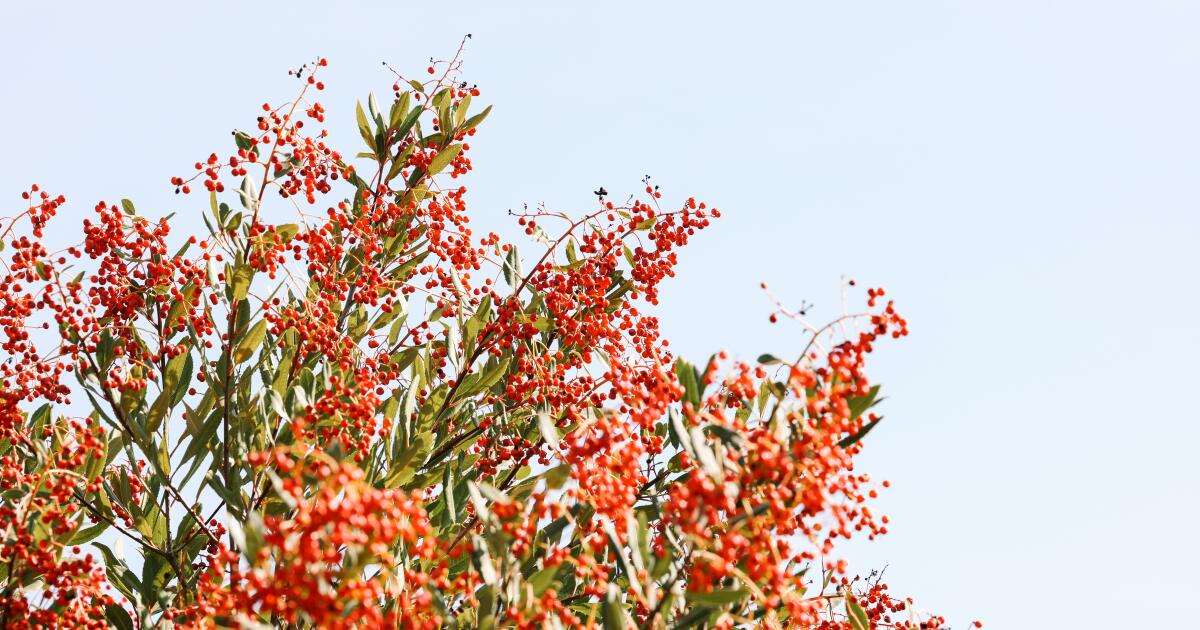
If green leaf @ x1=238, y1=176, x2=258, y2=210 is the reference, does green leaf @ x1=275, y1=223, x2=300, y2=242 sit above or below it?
below

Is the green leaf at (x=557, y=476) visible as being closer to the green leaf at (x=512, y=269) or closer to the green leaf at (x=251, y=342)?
the green leaf at (x=251, y=342)

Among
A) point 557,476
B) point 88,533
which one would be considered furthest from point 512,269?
point 557,476

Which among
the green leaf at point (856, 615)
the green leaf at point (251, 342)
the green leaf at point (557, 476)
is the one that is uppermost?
the green leaf at point (251, 342)

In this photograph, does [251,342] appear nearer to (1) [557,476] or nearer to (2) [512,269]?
(2) [512,269]

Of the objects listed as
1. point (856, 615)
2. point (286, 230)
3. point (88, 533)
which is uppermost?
point (286, 230)

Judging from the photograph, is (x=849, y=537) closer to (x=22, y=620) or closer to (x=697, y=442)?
(x=697, y=442)

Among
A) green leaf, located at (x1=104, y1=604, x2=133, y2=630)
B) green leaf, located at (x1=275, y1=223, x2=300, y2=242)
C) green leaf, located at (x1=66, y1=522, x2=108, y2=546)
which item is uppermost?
green leaf, located at (x1=275, y1=223, x2=300, y2=242)

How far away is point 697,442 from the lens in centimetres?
410

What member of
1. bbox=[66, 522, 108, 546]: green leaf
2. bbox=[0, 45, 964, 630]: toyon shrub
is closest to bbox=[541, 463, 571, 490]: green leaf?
bbox=[0, 45, 964, 630]: toyon shrub

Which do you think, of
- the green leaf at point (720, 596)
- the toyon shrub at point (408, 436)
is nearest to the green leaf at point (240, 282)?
the toyon shrub at point (408, 436)

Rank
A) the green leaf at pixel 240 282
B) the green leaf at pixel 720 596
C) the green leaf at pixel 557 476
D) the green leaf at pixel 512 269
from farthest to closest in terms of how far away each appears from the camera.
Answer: the green leaf at pixel 512 269, the green leaf at pixel 240 282, the green leaf at pixel 557 476, the green leaf at pixel 720 596

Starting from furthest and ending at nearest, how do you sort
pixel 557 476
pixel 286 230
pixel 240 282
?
1. pixel 286 230
2. pixel 240 282
3. pixel 557 476

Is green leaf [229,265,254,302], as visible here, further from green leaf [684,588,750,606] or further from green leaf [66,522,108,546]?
green leaf [684,588,750,606]

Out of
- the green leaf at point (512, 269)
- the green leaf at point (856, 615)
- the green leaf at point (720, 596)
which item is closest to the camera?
the green leaf at point (720, 596)
